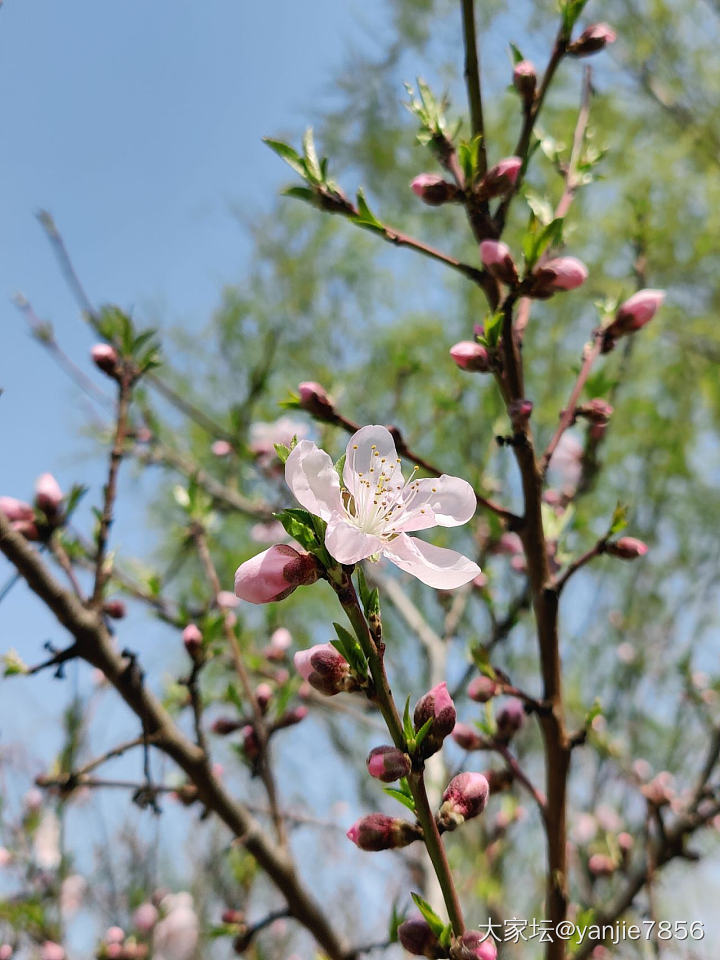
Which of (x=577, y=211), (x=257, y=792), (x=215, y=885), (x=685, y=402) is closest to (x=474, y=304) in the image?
(x=577, y=211)

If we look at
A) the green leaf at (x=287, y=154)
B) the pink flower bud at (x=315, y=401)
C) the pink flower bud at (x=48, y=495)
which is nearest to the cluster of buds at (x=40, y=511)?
the pink flower bud at (x=48, y=495)

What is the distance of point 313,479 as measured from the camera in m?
0.81

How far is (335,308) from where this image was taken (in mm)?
5504

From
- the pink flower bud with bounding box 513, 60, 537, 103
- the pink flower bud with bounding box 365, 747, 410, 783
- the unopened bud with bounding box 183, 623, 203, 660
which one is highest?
the pink flower bud with bounding box 513, 60, 537, 103

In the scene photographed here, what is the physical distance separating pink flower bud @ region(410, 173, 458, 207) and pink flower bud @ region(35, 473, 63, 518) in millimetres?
841

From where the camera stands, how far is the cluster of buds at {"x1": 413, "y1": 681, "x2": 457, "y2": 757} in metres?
0.74

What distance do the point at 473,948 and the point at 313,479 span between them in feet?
1.60

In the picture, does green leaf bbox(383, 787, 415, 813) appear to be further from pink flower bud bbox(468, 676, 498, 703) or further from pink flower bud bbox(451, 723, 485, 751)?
pink flower bud bbox(451, 723, 485, 751)

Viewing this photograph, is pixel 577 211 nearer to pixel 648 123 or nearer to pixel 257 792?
pixel 648 123

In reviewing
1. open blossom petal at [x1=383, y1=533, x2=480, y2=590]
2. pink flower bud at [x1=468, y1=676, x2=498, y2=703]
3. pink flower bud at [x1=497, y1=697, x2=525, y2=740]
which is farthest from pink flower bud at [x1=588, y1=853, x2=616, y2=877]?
open blossom petal at [x1=383, y1=533, x2=480, y2=590]

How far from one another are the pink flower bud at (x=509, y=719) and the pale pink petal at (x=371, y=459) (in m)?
0.53

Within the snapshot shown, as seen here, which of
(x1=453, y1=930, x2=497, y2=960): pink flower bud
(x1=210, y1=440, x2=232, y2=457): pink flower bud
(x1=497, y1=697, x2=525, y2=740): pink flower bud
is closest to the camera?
(x1=453, y1=930, x2=497, y2=960): pink flower bud

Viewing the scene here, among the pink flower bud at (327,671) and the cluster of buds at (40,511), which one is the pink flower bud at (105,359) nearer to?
the cluster of buds at (40,511)

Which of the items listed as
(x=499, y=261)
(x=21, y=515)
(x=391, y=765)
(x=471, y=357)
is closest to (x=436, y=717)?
(x=391, y=765)
